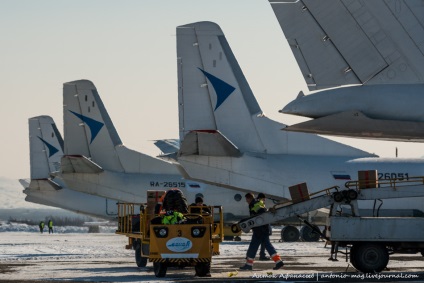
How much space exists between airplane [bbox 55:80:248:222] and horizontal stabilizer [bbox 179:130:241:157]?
34.7 ft

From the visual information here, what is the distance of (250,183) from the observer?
3931cm

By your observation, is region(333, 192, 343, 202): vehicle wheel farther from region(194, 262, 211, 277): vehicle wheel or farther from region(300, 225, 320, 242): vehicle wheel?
region(300, 225, 320, 242): vehicle wheel

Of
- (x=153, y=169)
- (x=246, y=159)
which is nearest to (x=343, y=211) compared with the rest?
(x=246, y=159)

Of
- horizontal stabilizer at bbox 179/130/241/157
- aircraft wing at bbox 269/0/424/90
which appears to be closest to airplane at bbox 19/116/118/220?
horizontal stabilizer at bbox 179/130/241/157

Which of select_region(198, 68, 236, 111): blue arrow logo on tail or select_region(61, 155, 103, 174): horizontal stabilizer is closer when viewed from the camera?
select_region(198, 68, 236, 111): blue arrow logo on tail

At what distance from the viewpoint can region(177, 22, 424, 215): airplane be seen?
3888 centimetres

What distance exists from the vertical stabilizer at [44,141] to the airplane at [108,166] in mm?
17214

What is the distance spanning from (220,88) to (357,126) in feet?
58.5

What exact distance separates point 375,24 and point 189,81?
1673 centimetres

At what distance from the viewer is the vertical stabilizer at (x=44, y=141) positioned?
6706cm

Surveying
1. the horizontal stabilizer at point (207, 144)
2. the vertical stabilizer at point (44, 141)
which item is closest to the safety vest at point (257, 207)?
the horizontal stabilizer at point (207, 144)

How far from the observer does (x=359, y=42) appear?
910 inches

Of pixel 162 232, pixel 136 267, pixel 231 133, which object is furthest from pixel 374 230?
pixel 231 133

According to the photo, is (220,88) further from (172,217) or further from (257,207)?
(172,217)
